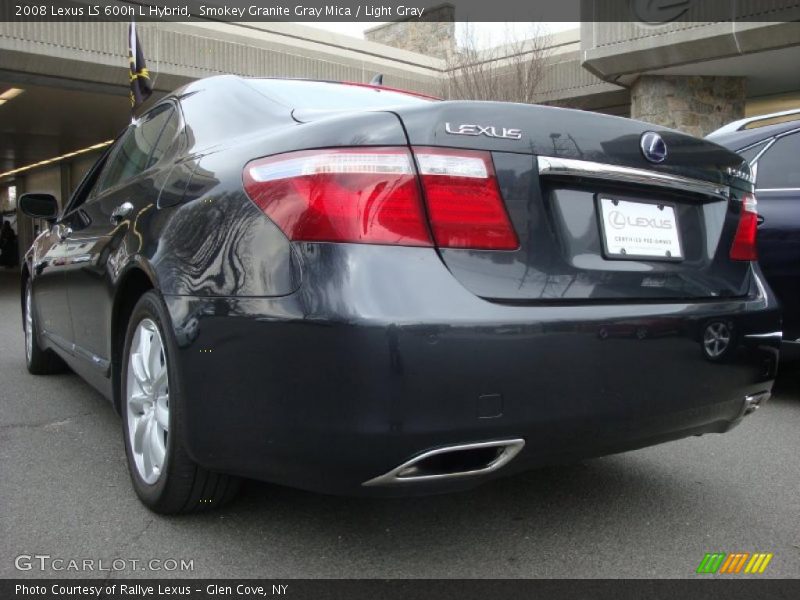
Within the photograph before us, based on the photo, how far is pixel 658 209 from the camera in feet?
7.34

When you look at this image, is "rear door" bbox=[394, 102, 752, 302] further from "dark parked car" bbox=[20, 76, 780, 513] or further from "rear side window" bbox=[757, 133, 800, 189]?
"rear side window" bbox=[757, 133, 800, 189]

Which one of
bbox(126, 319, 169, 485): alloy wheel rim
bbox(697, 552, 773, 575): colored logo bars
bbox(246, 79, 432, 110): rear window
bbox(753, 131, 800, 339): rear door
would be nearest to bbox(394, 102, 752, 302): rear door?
bbox(246, 79, 432, 110): rear window

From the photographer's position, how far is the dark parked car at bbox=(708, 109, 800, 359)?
4082 millimetres

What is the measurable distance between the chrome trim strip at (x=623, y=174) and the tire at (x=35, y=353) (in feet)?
12.3

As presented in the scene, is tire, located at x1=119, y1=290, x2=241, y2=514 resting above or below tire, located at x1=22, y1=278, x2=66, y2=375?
above

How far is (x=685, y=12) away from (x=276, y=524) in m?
11.9

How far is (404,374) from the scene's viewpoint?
5.69 ft

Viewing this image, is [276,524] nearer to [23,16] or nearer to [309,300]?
[309,300]

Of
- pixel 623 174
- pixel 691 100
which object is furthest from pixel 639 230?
pixel 691 100

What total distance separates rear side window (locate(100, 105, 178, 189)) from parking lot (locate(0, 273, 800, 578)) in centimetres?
126

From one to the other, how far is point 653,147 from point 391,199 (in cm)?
91

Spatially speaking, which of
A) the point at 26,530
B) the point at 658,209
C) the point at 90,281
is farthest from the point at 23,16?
the point at 658,209

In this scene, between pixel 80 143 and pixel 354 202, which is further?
pixel 80 143

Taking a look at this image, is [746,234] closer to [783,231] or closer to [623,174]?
[623,174]
